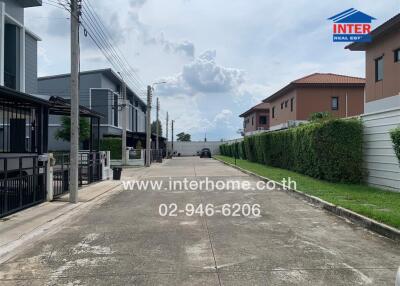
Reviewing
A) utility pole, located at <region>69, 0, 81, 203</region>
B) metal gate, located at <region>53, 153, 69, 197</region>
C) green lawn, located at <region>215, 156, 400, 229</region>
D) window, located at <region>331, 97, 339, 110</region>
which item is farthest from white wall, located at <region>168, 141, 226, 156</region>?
A: utility pole, located at <region>69, 0, 81, 203</region>

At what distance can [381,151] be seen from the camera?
609 inches

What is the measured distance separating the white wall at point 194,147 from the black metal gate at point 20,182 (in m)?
81.5

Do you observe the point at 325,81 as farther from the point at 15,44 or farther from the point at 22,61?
the point at 15,44

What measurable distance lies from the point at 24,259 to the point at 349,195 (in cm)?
984

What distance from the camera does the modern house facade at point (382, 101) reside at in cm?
1476

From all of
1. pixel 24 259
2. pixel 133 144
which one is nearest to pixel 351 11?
pixel 24 259

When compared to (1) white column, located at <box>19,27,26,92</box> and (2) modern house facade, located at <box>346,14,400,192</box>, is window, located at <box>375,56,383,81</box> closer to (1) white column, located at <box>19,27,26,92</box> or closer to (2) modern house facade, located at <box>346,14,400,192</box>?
(2) modern house facade, located at <box>346,14,400,192</box>

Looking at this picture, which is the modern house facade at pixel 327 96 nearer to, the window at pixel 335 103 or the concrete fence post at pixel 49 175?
the window at pixel 335 103

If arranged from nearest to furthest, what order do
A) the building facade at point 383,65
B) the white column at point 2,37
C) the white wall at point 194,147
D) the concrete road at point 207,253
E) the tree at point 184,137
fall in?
the concrete road at point 207,253 < the building facade at point 383,65 < the white column at point 2,37 < the white wall at point 194,147 < the tree at point 184,137

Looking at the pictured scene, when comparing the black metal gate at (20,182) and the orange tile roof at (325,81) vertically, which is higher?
the orange tile roof at (325,81)

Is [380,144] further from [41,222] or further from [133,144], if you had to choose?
[133,144]

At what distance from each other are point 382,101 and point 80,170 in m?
17.7

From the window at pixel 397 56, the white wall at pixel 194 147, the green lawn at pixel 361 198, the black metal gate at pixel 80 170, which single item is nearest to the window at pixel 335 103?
the window at pixel 397 56

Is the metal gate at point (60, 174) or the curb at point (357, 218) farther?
the metal gate at point (60, 174)
